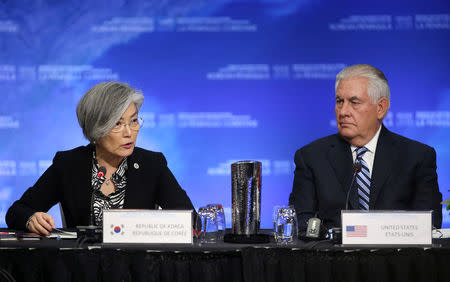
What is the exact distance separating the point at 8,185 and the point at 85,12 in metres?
1.57

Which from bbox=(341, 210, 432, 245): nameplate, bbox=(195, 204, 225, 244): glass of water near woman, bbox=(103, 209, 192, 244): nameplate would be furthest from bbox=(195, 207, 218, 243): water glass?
bbox=(341, 210, 432, 245): nameplate

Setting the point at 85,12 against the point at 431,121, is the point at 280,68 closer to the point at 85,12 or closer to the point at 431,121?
the point at 431,121

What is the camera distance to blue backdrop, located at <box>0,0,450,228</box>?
448 centimetres

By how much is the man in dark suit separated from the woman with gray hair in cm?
65

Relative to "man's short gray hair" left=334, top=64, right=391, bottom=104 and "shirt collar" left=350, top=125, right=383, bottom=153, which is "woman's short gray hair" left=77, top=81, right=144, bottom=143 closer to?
"man's short gray hair" left=334, top=64, right=391, bottom=104

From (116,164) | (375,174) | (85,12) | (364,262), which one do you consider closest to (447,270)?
(364,262)

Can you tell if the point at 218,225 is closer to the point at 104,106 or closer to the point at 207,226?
the point at 207,226

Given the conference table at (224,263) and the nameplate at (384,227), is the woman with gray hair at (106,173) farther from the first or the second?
the nameplate at (384,227)

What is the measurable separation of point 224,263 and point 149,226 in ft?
0.98

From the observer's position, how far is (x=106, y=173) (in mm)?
2652

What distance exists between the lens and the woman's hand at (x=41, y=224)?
7.41ft

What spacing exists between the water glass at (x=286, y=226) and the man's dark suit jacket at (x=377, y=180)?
459 millimetres

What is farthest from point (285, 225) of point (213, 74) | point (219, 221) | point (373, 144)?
point (213, 74)

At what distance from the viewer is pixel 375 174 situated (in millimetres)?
2719
